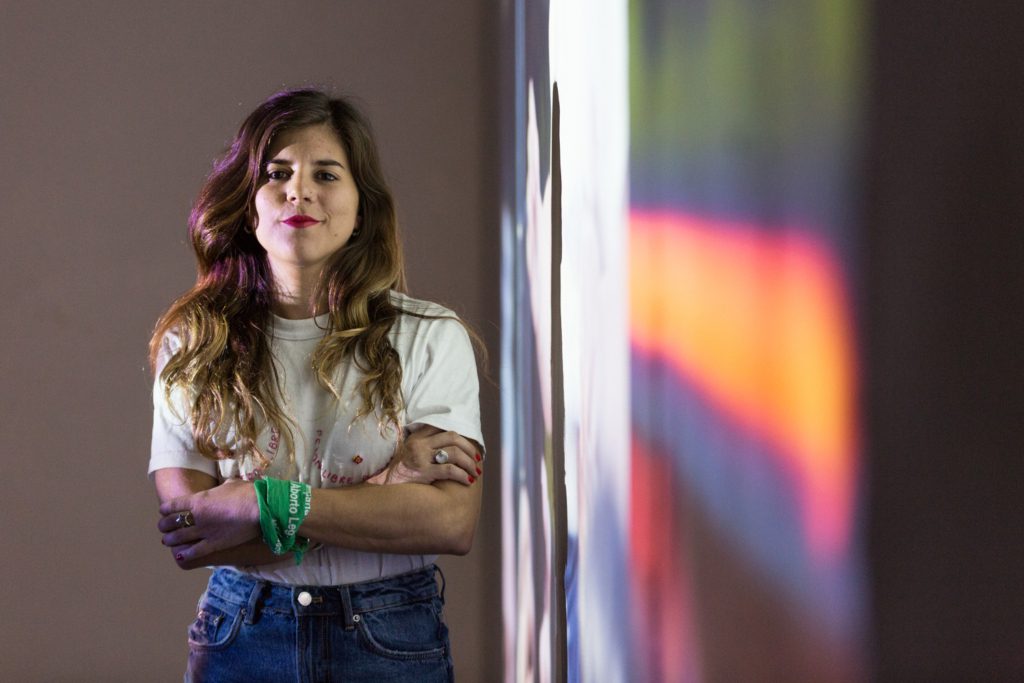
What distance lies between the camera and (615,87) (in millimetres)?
833

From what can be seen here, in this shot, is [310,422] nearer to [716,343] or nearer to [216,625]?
[216,625]

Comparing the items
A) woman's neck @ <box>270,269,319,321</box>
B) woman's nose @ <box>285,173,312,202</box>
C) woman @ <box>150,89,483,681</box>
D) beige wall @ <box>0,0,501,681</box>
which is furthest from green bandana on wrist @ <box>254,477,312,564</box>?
beige wall @ <box>0,0,501,681</box>

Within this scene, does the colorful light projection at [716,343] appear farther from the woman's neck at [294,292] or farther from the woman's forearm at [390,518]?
the woman's neck at [294,292]

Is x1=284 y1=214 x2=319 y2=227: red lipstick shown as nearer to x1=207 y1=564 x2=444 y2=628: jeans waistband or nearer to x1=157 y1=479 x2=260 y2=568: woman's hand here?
x1=157 y1=479 x2=260 y2=568: woman's hand

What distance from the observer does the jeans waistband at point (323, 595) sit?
1296 mm

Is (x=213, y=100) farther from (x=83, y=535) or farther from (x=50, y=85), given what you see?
(x=83, y=535)

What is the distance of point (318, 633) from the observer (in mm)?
1289

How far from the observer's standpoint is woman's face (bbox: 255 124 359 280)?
1.48 meters

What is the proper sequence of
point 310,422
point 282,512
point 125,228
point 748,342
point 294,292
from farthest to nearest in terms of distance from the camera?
point 125,228 < point 294,292 < point 310,422 < point 282,512 < point 748,342

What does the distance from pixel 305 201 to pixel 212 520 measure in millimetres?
426

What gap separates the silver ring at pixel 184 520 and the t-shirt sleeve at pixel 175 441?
0.26 feet

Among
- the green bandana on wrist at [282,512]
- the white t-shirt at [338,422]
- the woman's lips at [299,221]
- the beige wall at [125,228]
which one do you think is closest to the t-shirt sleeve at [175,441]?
the white t-shirt at [338,422]

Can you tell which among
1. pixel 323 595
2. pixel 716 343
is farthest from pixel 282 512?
pixel 716 343

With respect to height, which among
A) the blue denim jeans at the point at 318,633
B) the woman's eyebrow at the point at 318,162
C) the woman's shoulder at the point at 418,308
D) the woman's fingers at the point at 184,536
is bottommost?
the blue denim jeans at the point at 318,633
